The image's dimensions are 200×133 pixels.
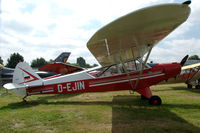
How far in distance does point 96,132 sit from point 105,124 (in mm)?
462

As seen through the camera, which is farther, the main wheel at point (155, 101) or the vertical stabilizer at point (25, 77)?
the vertical stabilizer at point (25, 77)

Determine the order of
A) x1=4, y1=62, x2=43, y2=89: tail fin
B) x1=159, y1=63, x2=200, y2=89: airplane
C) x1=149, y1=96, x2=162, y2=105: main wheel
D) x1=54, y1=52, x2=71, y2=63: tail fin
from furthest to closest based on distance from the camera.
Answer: x1=54, y1=52, x2=71, y2=63: tail fin < x1=159, y1=63, x2=200, y2=89: airplane < x1=4, y1=62, x2=43, y2=89: tail fin < x1=149, y1=96, x2=162, y2=105: main wheel

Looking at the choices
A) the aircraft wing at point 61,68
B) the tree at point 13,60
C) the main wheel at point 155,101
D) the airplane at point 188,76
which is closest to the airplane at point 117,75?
the main wheel at point 155,101

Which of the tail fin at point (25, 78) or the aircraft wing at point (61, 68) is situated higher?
the aircraft wing at point (61, 68)

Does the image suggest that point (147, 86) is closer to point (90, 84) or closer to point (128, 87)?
point (128, 87)

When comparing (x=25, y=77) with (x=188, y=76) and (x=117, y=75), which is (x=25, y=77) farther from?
(x=188, y=76)

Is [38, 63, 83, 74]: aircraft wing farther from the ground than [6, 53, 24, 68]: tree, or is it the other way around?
[6, 53, 24, 68]: tree

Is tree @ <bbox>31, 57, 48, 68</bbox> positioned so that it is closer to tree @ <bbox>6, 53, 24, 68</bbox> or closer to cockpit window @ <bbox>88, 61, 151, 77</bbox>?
tree @ <bbox>6, 53, 24, 68</bbox>

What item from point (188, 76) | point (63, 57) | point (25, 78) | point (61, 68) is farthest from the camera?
point (63, 57)

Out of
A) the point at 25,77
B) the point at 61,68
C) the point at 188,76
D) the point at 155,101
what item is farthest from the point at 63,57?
the point at 155,101

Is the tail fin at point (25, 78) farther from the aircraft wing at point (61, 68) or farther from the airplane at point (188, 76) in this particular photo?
the airplane at point (188, 76)

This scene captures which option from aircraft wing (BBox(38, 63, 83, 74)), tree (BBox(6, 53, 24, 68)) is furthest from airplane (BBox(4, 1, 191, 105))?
tree (BBox(6, 53, 24, 68))

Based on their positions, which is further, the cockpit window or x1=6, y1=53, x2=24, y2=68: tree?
x1=6, y1=53, x2=24, y2=68: tree

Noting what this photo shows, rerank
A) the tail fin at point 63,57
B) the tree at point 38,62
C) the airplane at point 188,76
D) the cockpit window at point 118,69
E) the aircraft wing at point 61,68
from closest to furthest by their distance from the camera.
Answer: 1. the cockpit window at point 118,69
2. the aircraft wing at point 61,68
3. the airplane at point 188,76
4. the tail fin at point 63,57
5. the tree at point 38,62
